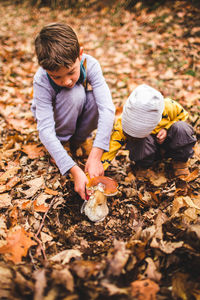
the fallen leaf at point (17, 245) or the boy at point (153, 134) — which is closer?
the fallen leaf at point (17, 245)

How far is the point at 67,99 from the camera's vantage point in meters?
2.01

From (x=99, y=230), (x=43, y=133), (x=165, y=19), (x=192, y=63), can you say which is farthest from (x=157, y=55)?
(x=99, y=230)

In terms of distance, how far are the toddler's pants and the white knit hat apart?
57 centimetres

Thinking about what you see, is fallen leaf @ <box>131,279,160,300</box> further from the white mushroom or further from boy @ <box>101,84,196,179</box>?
boy @ <box>101,84,196,179</box>

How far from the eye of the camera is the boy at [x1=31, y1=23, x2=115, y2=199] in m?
1.61

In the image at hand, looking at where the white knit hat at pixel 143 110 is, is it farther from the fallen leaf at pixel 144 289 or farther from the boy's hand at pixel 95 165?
the fallen leaf at pixel 144 289

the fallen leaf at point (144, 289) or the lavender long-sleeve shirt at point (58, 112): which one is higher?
the lavender long-sleeve shirt at point (58, 112)

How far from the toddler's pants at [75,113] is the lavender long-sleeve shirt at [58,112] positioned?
14mm

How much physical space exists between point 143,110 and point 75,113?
78 cm

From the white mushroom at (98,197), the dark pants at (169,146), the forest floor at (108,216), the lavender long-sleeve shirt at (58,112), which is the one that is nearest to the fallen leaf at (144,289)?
the forest floor at (108,216)

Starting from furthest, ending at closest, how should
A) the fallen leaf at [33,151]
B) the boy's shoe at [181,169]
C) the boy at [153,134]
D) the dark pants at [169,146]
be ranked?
the fallen leaf at [33,151], the boy's shoe at [181,169], the dark pants at [169,146], the boy at [153,134]

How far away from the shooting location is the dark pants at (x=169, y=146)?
198cm

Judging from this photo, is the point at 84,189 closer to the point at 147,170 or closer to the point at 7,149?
the point at 147,170

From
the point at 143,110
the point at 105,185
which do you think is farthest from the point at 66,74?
the point at 105,185
